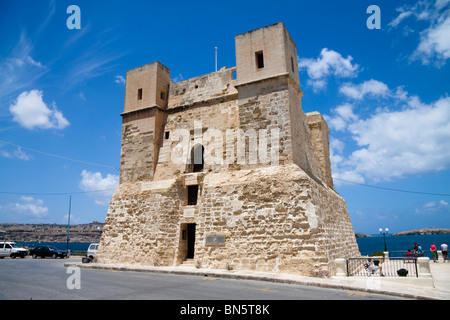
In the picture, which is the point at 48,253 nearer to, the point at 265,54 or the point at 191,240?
the point at 191,240

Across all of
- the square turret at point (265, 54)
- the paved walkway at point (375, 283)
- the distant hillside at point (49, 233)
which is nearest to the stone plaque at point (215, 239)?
the paved walkway at point (375, 283)

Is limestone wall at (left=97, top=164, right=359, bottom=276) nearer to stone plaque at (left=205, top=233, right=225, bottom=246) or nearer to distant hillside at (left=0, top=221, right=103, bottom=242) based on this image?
stone plaque at (left=205, top=233, right=225, bottom=246)

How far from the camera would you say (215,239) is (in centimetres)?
1280

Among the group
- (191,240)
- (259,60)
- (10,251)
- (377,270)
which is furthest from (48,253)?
(377,270)

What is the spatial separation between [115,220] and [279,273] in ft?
29.6

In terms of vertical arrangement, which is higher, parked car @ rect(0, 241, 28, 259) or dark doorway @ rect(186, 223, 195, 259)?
dark doorway @ rect(186, 223, 195, 259)

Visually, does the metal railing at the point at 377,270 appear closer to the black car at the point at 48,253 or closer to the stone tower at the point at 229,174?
the stone tower at the point at 229,174

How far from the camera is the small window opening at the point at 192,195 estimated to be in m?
14.9

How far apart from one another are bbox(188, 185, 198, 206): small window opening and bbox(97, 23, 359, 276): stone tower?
0.06 metres

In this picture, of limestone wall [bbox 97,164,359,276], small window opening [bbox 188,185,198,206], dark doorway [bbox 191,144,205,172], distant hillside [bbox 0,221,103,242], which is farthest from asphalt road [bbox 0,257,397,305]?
distant hillside [bbox 0,221,103,242]

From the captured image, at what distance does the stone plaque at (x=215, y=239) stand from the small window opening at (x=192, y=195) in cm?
233

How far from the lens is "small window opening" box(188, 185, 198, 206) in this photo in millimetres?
14904

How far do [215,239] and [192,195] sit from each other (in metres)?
2.97
